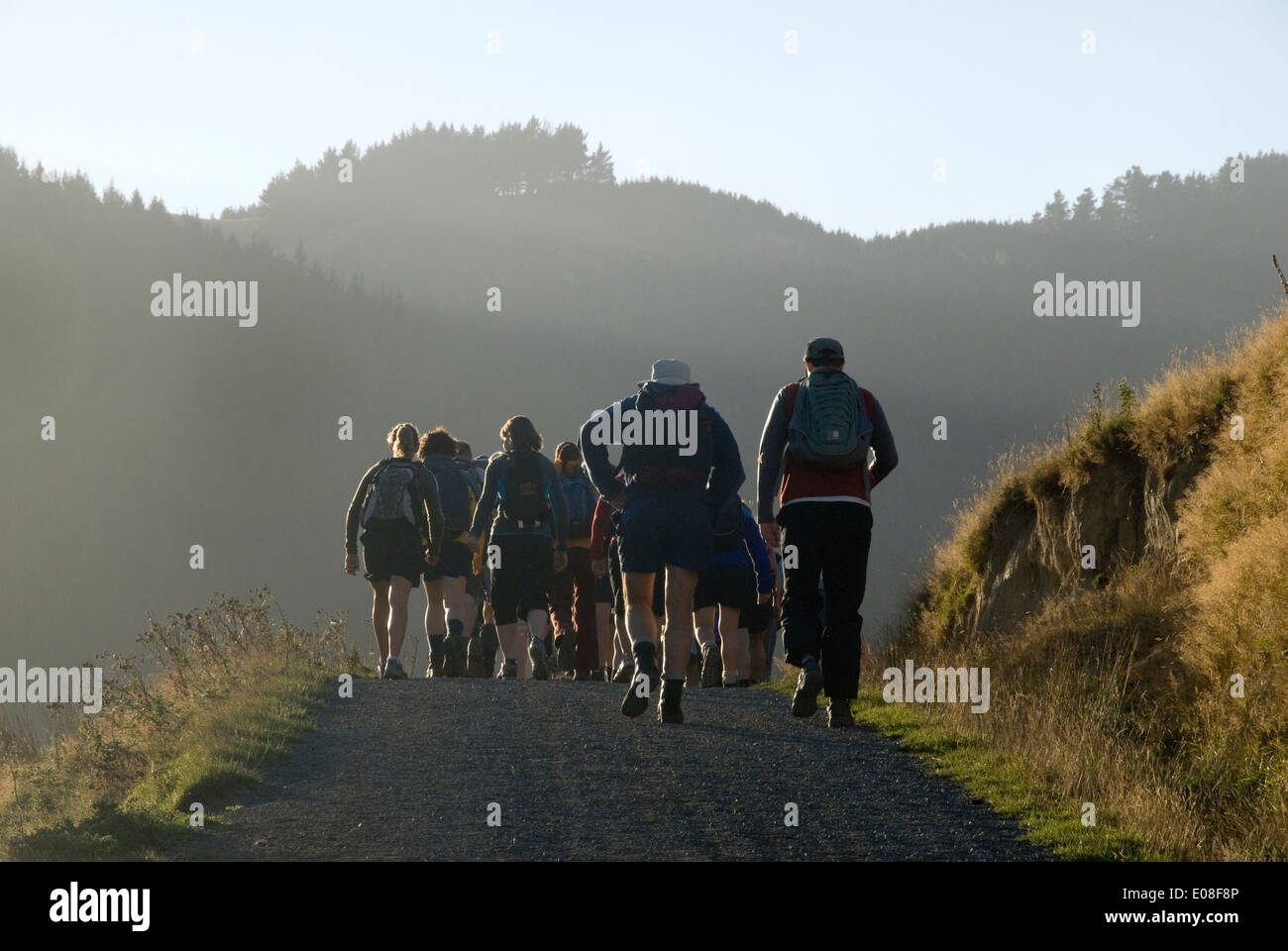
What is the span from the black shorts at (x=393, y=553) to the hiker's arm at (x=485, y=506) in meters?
0.67

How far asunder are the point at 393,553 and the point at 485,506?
1.01 meters

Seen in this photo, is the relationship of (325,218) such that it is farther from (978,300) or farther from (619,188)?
(978,300)

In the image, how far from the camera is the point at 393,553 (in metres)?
12.1

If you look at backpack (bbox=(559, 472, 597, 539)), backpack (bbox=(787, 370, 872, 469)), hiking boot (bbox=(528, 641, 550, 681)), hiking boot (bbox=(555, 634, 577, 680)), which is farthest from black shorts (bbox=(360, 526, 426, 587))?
backpack (bbox=(787, 370, 872, 469))

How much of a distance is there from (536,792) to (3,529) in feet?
205

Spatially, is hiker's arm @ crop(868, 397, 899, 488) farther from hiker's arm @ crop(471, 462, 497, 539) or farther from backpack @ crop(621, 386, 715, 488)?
hiker's arm @ crop(471, 462, 497, 539)

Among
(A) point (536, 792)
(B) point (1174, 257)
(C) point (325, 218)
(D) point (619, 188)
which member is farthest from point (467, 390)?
(A) point (536, 792)

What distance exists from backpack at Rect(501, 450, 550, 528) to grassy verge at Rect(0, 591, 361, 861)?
2.06 meters

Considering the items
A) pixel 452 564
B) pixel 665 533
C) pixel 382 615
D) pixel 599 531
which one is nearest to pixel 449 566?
pixel 452 564

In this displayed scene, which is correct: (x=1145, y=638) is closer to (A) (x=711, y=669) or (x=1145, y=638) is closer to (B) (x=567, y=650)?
(A) (x=711, y=669)

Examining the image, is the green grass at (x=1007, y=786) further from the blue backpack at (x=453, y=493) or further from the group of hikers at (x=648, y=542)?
the blue backpack at (x=453, y=493)

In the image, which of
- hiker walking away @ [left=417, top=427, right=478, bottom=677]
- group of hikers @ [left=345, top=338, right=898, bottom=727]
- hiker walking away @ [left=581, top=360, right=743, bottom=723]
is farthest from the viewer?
hiker walking away @ [left=417, top=427, right=478, bottom=677]

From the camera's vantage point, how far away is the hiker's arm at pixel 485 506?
11.7 metres

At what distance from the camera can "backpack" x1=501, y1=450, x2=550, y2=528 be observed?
462 inches
